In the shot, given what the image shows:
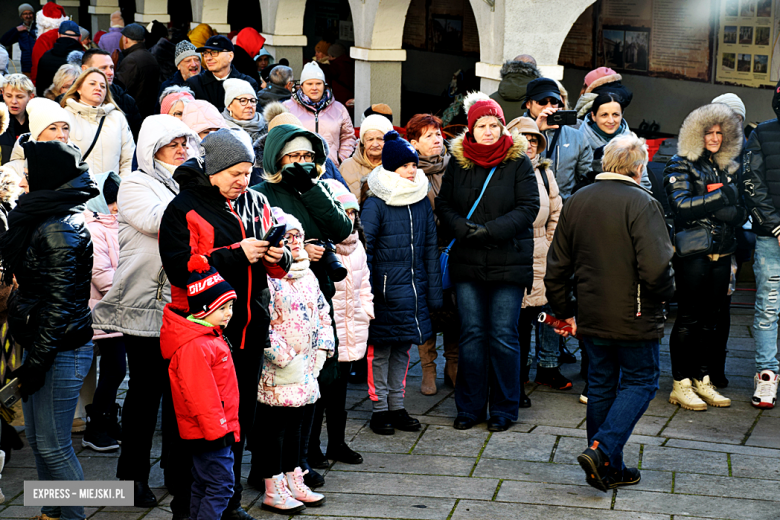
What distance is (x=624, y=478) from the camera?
16.0ft

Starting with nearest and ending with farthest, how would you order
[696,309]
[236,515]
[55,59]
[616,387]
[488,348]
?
1. [236,515]
2. [616,387]
3. [488,348]
4. [696,309]
5. [55,59]

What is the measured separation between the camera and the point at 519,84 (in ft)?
22.9

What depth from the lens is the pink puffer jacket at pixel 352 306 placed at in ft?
16.8

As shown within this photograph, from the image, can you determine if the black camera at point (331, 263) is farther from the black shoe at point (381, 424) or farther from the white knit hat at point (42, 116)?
the white knit hat at point (42, 116)

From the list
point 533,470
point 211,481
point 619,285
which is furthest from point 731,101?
point 211,481

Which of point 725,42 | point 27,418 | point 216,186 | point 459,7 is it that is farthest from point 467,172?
point 459,7

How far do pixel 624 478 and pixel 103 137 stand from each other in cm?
410

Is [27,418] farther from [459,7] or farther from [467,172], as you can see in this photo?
[459,7]

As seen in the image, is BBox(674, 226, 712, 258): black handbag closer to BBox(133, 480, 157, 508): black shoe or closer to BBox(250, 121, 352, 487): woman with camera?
BBox(250, 121, 352, 487): woman with camera

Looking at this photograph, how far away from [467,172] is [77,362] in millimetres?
2535

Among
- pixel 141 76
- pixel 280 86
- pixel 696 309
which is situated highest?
pixel 141 76

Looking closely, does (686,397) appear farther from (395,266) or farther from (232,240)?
(232,240)

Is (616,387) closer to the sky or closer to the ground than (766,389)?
closer to the sky

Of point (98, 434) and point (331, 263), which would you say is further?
point (98, 434)
